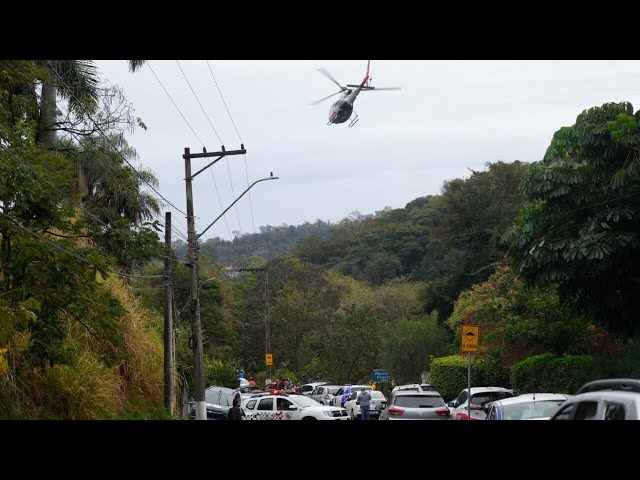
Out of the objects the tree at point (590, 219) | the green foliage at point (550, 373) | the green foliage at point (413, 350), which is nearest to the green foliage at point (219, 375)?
the green foliage at point (413, 350)

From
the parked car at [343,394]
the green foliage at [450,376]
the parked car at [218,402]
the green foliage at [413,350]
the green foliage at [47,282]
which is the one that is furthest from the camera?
the green foliage at [413,350]

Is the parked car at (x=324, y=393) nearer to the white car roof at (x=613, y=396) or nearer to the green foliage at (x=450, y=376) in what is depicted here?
the green foliage at (x=450, y=376)

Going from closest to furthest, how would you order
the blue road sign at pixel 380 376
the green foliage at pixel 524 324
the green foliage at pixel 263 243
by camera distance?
the green foliage at pixel 524 324
the blue road sign at pixel 380 376
the green foliage at pixel 263 243

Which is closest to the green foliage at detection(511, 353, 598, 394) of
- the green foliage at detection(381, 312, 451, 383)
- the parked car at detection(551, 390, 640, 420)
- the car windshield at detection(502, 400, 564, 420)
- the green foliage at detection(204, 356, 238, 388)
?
the car windshield at detection(502, 400, 564, 420)

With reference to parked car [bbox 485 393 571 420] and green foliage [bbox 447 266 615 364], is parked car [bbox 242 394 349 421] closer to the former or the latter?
green foliage [bbox 447 266 615 364]

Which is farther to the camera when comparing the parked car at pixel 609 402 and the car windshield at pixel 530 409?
the car windshield at pixel 530 409
